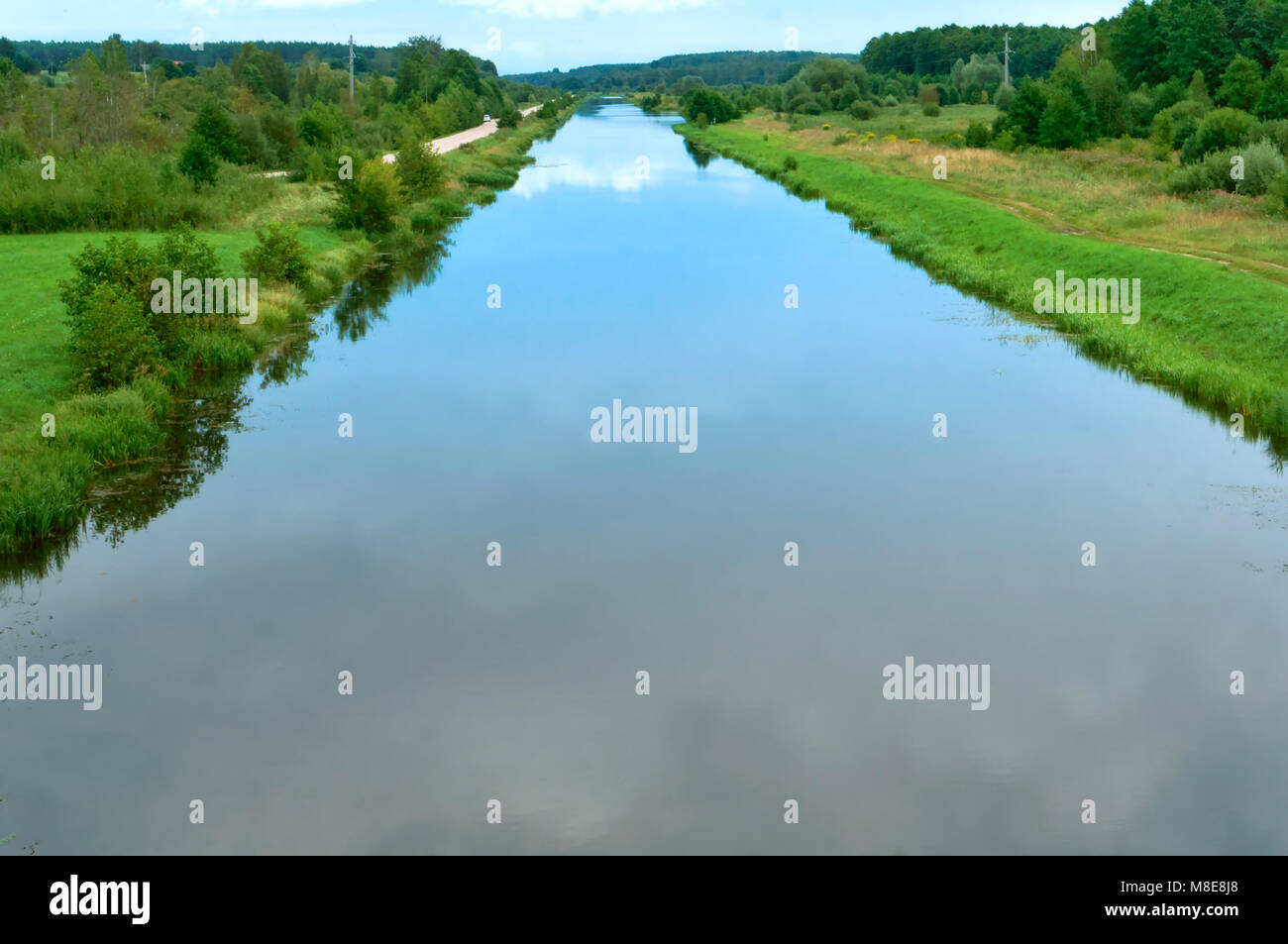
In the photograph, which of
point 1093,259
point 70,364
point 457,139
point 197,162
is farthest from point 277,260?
point 457,139

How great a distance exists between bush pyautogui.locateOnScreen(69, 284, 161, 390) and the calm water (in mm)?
1383

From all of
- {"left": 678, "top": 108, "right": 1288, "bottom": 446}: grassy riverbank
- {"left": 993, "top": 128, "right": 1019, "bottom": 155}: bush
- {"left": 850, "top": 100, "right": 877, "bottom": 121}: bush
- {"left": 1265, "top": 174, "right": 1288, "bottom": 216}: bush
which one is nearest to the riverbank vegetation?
{"left": 678, "top": 108, "right": 1288, "bottom": 446}: grassy riverbank

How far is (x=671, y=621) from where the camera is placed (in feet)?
35.1

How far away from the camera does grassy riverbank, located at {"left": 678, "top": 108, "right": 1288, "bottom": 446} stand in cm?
1847

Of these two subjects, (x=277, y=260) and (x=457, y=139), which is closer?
(x=277, y=260)

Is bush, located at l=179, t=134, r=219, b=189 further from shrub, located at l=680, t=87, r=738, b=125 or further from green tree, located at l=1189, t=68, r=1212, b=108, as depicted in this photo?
shrub, located at l=680, t=87, r=738, b=125

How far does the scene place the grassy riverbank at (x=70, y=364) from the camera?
12859 millimetres

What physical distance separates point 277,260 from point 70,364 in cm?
876

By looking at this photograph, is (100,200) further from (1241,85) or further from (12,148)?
(1241,85)

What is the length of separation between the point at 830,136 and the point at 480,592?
2757 inches

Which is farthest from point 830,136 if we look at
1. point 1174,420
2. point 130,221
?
point 1174,420

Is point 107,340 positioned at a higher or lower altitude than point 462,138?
lower
